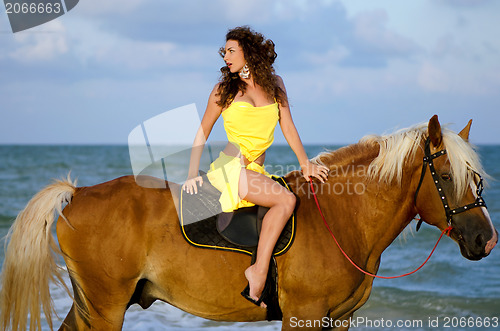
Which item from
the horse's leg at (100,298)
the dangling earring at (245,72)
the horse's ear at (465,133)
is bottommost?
the horse's leg at (100,298)

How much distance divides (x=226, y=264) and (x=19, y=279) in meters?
1.38

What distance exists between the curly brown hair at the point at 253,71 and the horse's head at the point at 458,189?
3.54ft

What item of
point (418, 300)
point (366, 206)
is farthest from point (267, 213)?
point (418, 300)

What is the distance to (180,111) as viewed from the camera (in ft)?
11.7

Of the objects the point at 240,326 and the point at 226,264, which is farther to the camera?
the point at 240,326

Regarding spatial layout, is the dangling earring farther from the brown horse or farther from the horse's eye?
the horse's eye

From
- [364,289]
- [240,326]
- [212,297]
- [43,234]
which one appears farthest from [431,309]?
[43,234]

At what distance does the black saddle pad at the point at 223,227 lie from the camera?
3262 mm

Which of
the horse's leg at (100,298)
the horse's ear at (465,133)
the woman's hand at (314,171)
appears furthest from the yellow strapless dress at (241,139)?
the horse's ear at (465,133)

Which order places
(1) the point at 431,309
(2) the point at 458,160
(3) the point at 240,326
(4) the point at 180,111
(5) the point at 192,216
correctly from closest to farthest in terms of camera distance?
(2) the point at 458,160, (5) the point at 192,216, (4) the point at 180,111, (3) the point at 240,326, (1) the point at 431,309

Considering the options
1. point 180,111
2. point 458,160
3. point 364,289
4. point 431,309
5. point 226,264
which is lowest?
point 431,309

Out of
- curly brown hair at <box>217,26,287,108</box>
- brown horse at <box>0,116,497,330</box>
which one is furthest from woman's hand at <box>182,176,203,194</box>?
curly brown hair at <box>217,26,287,108</box>

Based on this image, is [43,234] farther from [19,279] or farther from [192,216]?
[192,216]

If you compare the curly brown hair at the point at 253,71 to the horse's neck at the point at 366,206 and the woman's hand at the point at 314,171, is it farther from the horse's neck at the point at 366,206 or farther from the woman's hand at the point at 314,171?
the horse's neck at the point at 366,206
